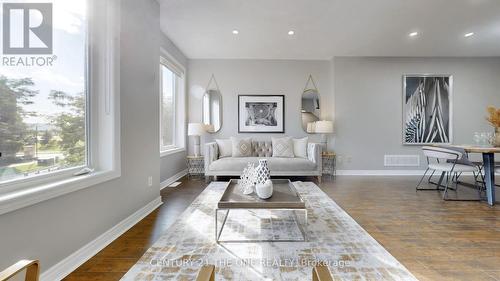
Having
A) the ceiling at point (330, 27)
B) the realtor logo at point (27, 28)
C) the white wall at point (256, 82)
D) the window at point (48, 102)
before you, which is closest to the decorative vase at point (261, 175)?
the window at point (48, 102)

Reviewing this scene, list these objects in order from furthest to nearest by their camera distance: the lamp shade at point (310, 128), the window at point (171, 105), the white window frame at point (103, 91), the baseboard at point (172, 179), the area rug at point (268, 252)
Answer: the lamp shade at point (310, 128), the window at point (171, 105), the baseboard at point (172, 179), the white window frame at point (103, 91), the area rug at point (268, 252)

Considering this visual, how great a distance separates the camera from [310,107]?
5.82 meters

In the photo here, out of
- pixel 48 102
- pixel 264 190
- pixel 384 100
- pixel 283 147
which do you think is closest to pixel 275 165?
pixel 283 147

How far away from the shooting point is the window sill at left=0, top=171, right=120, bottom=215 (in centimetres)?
135

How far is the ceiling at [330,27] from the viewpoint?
3389mm

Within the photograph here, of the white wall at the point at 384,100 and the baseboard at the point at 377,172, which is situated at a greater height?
the white wall at the point at 384,100

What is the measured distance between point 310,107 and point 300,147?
1.14 metres

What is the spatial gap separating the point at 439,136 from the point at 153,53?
6.22 m

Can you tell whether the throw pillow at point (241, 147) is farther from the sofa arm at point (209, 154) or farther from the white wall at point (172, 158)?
the white wall at point (172, 158)

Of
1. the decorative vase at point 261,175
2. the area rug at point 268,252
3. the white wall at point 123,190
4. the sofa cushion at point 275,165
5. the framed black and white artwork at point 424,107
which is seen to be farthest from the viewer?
the framed black and white artwork at point 424,107

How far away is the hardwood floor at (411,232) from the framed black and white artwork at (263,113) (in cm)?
→ 217

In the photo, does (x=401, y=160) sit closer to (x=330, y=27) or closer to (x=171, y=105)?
(x=330, y=27)

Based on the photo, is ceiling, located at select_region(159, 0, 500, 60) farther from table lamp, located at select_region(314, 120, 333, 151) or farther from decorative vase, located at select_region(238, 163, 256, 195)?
decorative vase, located at select_region(238, 163, 256, 195)

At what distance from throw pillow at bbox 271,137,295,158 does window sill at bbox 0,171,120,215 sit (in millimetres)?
3580
